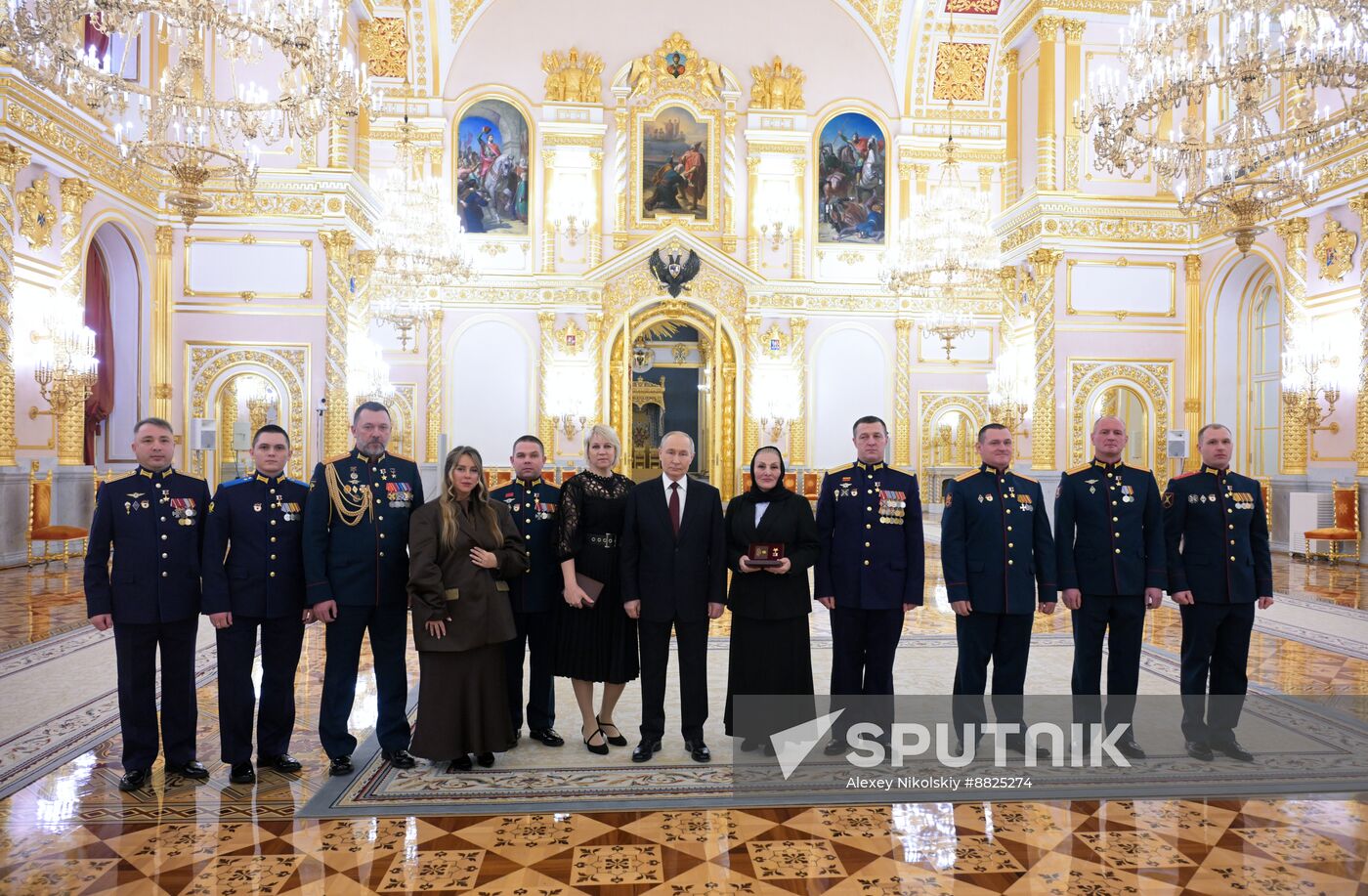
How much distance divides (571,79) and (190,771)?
19.4 metres

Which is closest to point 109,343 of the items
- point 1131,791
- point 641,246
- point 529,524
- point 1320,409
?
point 641,246

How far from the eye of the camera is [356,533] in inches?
167

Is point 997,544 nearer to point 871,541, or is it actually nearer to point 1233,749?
point 871,541

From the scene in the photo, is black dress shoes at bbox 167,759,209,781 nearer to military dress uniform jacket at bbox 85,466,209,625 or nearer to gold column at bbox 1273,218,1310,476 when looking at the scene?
military dress uniform jacket at bbox 85,466,209,625

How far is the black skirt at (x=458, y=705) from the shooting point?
165 inches

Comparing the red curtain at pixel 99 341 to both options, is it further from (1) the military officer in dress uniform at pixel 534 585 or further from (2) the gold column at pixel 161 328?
(1) the military officer in dress uniform at pixel 534 585

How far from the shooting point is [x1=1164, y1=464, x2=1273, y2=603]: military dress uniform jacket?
15.2ft

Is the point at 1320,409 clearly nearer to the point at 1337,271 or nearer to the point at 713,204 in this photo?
the point at 1337,271

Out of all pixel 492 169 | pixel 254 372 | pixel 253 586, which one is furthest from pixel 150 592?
pixel 492 169

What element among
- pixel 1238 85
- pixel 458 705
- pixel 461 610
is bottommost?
pixel 458 705

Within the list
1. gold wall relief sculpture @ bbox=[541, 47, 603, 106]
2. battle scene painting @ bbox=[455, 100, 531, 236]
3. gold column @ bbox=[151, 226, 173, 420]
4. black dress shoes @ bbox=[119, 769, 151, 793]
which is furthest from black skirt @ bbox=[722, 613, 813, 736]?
gold wall relief sculpture @ bbox=[541, 47, 603, 106]

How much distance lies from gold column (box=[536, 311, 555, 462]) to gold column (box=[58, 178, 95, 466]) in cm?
985

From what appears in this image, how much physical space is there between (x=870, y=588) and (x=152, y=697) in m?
3.42

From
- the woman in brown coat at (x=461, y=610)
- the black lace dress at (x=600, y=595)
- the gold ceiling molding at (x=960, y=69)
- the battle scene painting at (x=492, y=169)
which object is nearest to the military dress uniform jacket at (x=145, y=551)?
the woman in brown coat at (x=461, y=610)
